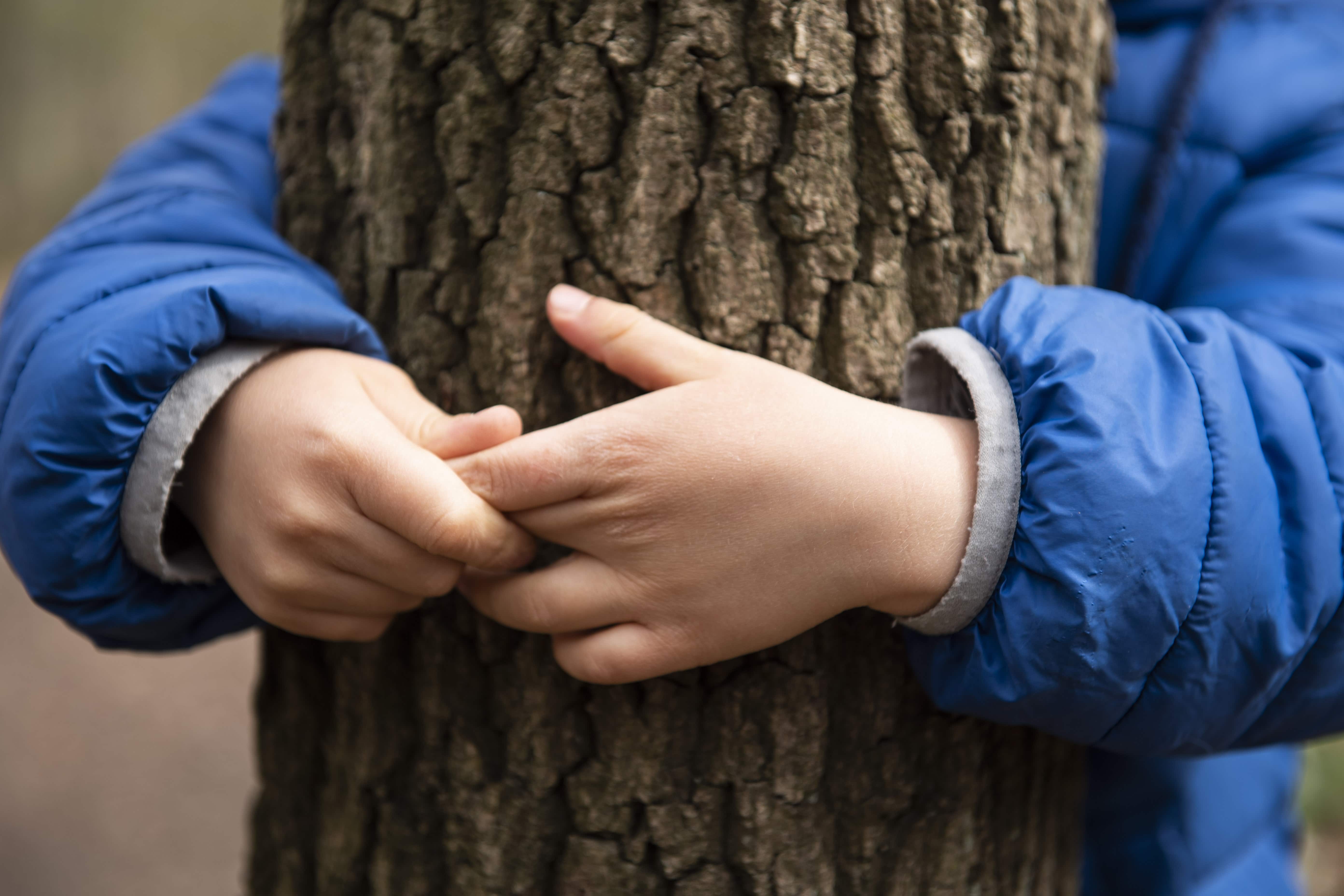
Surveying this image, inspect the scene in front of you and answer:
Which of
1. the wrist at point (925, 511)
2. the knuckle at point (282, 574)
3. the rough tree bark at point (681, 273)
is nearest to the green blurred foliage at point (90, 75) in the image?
the rough tree bark at point (681, 273)

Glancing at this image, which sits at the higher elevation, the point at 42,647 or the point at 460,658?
the point at 460,658

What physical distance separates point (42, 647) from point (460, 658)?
4029 mm

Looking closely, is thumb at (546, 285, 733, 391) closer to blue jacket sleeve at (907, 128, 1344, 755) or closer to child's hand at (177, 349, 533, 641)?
child's hand at (177, 349, 533, 641)

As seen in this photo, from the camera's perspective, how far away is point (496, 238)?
2.99ft

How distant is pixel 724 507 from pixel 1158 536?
358mm

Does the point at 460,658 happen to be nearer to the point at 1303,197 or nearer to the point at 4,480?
the point at 4,480

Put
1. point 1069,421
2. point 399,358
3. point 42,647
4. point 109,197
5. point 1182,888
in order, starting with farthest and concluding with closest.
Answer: point 42,647 → point 1182,888 → point 109,197 → point 399,358 → point 1069,421

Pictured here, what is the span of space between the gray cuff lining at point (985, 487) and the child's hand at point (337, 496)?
389 mm

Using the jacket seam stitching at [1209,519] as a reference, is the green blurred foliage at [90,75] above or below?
below

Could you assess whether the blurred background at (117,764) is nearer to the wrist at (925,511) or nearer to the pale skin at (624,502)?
the pale skin at (624,502)

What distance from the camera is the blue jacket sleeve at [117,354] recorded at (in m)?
0.78

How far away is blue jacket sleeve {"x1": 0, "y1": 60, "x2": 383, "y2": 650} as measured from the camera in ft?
2.55

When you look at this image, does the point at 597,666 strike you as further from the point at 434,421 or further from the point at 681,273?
the point at 681,273

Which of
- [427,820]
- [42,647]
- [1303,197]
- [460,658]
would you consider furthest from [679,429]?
[42,647]
